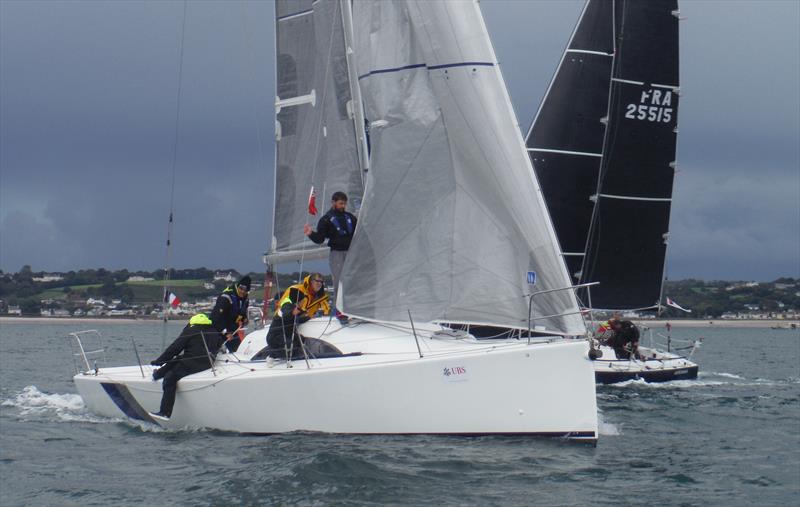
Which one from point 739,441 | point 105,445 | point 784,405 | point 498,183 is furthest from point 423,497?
point 784,405

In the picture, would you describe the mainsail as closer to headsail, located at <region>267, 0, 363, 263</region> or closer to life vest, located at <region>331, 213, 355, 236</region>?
headsail, located at <region>267, 0, 363, 263</region>

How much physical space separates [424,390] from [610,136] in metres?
13.8

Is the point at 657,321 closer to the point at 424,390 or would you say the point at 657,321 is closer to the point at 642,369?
the point at 642,369

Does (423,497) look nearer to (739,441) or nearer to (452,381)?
(452,381)

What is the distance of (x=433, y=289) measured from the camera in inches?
419

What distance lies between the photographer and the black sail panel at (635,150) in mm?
22328

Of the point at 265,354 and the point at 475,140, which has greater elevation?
the point at 475,140

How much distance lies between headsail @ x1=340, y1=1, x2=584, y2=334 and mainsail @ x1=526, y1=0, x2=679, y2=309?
1141 centimetres

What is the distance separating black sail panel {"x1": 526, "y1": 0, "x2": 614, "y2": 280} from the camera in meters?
22.0

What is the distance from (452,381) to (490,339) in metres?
1.33

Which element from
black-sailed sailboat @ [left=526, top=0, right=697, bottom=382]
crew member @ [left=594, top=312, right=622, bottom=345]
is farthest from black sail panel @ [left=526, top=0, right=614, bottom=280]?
crew member @ [left=594, top=312, right=622, bottom=345]

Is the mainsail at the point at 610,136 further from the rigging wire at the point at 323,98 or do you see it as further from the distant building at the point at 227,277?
the rigging wire at the point at 323,98

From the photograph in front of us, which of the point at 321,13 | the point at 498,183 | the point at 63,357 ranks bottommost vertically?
the point at 63,357

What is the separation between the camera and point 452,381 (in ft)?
31.8
